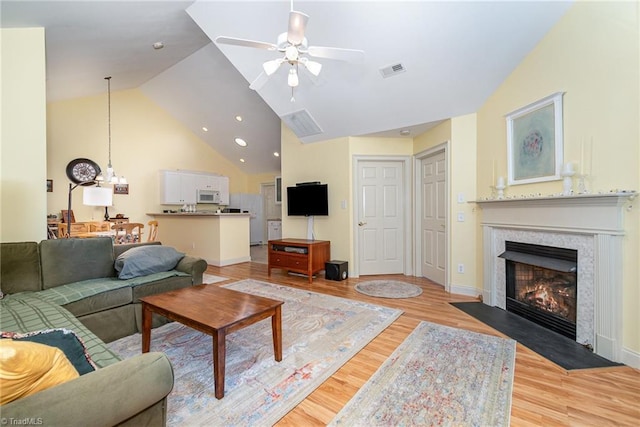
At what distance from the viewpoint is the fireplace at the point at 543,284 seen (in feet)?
8.15

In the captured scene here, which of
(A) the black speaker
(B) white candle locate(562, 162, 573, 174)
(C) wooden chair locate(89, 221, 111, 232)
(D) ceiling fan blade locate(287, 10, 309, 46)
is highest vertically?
(D) ceiling fan blade locate(287, 10, 309, 46)

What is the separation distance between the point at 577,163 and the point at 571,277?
0.99 m

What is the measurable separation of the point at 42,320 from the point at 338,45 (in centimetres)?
361

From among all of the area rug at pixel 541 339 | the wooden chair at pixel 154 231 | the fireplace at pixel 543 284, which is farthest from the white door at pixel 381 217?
the wooden chair at pixel 154 231

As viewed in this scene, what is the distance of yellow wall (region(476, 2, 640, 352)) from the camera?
6.66 feet

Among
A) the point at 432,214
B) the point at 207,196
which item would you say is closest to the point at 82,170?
the point at 207,196

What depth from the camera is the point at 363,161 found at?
4.82 m

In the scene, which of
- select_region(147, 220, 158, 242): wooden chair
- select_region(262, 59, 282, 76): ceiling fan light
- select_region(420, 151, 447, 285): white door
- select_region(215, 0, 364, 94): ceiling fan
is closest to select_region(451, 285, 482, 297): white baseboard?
select_region(420, 151, 447, 285): white door

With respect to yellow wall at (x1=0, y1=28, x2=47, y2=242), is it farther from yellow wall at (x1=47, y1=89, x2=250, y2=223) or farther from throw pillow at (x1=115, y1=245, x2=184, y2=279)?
yellow wall at (x1=47, y1=89, x2=250, y2=223)

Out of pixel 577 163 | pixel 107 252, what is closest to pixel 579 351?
pixel 577 163

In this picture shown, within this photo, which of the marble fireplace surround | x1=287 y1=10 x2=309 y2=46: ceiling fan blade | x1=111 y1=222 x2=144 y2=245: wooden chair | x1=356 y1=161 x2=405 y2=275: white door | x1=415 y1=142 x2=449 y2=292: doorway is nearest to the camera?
x1=287 y1=10 x2=309 y2=46: ceiling fan blade

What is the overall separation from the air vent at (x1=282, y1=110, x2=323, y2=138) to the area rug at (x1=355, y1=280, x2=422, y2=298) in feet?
8.54

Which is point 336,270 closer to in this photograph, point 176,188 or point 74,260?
point 74,260

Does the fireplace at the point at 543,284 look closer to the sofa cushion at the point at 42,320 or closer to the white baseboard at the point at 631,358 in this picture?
the white baseboard at the point at 631,358
